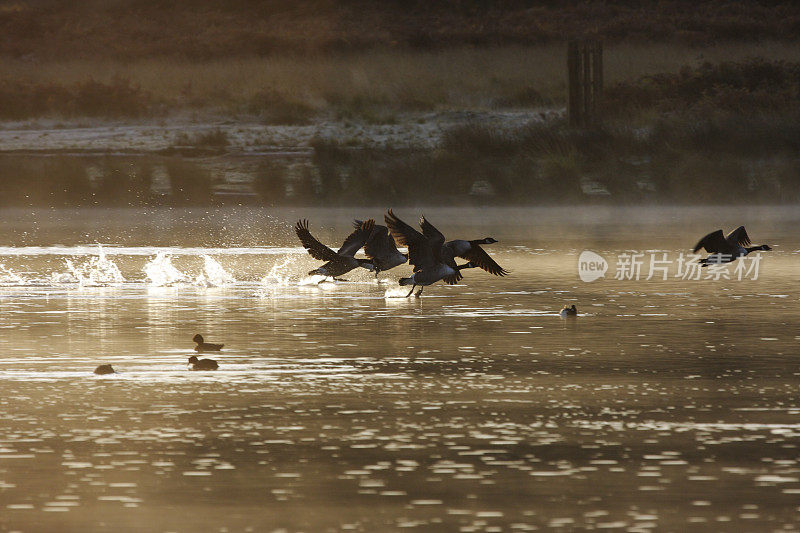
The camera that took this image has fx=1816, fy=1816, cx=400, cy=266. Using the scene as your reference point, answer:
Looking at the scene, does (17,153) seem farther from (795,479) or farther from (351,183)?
(795,479)

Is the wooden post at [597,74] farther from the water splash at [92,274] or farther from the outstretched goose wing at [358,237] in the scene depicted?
the outstretched goose wing at [358,237]

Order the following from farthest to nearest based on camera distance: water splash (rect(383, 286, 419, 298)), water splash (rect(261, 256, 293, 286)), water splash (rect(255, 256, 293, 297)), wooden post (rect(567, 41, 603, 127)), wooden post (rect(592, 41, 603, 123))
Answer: wooden post (rect(592, 41, 603, 123)) < wooden post (rect(567, 41, 603, 127)) < water splash (rect(261, 256, 293, 286)) < water splash (rect(255, 256, 293, 297)) < water splash (rect(383, 286, 419, 298))

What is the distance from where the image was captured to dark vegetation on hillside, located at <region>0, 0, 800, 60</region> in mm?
68000

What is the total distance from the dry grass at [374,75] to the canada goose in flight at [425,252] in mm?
36210

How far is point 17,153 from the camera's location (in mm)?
50656

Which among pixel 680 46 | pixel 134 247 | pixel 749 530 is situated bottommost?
pixel 749 530

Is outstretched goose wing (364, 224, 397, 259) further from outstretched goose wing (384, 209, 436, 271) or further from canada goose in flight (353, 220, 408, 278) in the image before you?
outstretched goose wing (384, 209, 436, 271)

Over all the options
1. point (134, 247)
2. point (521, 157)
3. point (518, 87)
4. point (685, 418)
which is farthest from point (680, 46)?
point (685, 418)

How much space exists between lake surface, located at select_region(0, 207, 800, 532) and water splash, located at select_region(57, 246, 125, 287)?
0.31ft

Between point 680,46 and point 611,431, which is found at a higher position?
point 680,46

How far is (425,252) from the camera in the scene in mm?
17266

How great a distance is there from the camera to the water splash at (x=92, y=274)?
2066 cm

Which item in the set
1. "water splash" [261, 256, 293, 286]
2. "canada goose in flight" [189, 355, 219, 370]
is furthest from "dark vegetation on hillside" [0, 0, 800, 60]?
"canada goose in flight" [189, 355, 219, 370]

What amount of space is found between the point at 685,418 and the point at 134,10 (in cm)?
6933
